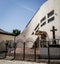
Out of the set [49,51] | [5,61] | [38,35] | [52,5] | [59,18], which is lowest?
[5,61]

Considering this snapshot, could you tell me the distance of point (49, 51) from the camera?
41.5 ft

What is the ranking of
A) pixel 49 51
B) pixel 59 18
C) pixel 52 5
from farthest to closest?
pixel 52 5 < pixel 59 18 < pixel 49 51

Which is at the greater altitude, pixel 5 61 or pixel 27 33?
pixel 27 33

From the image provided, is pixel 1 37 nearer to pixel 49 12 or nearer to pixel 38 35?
pixel 38 35

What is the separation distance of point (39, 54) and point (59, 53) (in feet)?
5.28

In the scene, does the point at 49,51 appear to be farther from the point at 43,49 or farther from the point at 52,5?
the point at 52,5

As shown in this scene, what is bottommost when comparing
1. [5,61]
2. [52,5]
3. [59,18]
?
[5,61]

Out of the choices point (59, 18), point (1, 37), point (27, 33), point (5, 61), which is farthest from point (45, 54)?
point (27, 33)

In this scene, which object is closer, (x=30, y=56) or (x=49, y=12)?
(x=30, y=56)

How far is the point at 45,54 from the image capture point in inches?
516

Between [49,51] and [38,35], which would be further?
[38,35]

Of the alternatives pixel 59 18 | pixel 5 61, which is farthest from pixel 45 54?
pixel 59 18

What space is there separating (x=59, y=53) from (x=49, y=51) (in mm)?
1108

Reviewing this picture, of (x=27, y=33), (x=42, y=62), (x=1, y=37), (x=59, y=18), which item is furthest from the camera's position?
(x=27, y=33)
